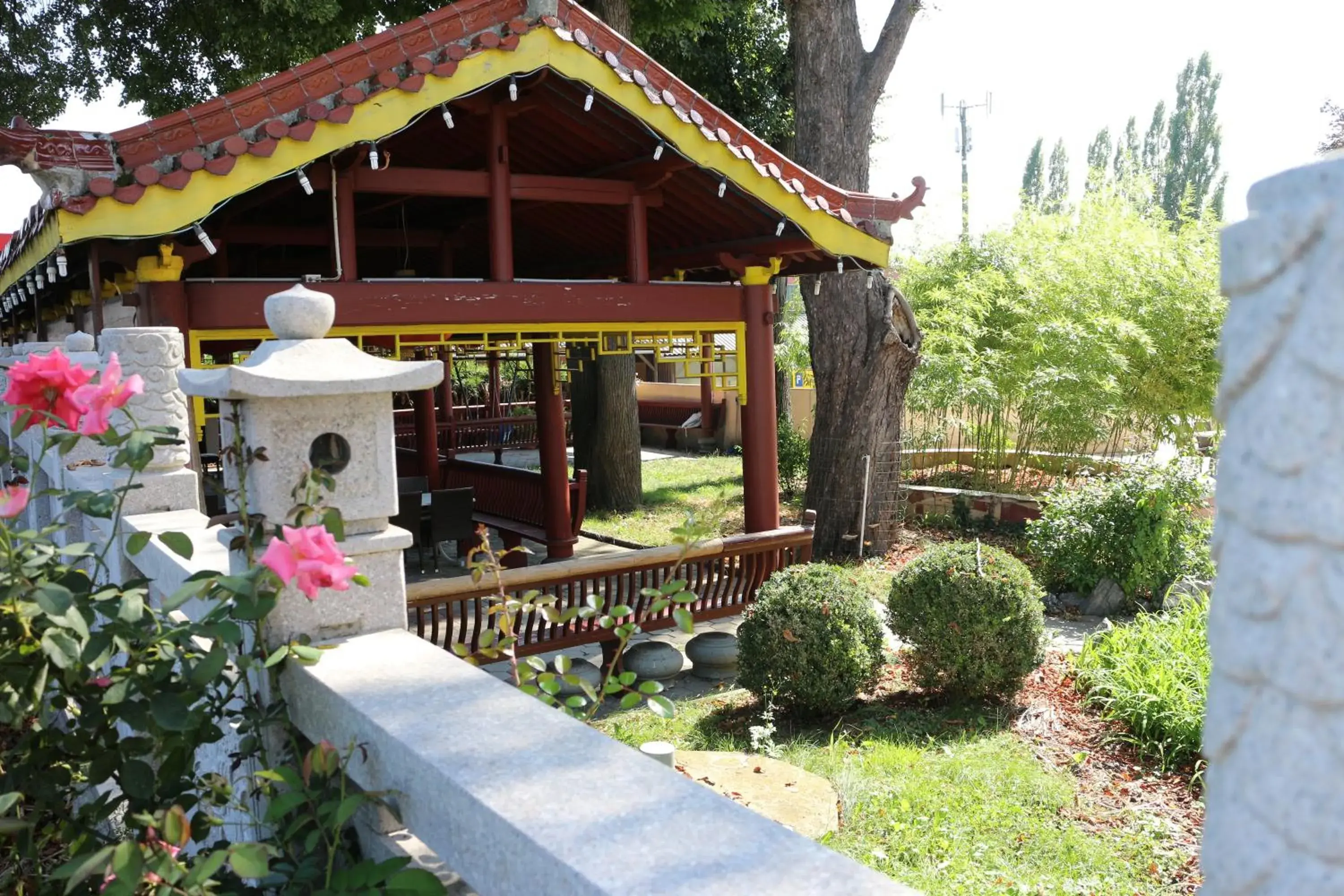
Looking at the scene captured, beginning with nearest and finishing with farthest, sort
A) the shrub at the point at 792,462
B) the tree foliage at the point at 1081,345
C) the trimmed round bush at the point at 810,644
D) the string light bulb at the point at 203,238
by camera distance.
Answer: the string light bulb at the point at 203,238, the trimmed round bush at the point at 810,644, the tree foliage at the point at 1081,345, the shrub at the point at 792,462

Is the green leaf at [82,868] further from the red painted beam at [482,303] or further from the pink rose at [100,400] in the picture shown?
the red painted beam at [482,303]

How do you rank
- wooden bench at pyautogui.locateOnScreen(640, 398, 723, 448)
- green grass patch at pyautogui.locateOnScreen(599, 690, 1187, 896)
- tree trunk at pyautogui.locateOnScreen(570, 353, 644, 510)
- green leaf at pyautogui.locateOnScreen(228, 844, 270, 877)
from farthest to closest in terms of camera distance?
wooden bench at pyautogui.locateOnScreen(640, 398, 723, 448) < tree trunk at pyautogui.locateOnScreen(570, 353, 644, 510) < green grass patch at pyautogui.locateOnScreen(599, 690, 1187, 896) < green leaf at pyautogui.locateOnScreen(228, 844, 270, 877)

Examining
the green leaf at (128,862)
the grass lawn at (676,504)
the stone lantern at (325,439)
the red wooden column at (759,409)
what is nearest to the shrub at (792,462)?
the grass lawn at (676,504)

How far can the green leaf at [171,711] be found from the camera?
1968 mm

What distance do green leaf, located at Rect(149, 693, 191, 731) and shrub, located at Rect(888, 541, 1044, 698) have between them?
4833 millimetres

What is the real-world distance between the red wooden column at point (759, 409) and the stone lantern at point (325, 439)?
5512 mm

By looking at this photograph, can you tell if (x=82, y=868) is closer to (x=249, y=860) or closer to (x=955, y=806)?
(x=249, y=860)

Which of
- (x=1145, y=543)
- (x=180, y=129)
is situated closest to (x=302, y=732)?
(x=180, y=129)

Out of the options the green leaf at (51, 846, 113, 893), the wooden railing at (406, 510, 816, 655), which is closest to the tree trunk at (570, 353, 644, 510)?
the wooden railing at (406, 510, 816, 655)

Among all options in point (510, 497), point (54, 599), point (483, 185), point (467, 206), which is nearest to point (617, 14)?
point (467, 206)

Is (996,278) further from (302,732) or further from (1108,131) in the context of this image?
(1108,131)

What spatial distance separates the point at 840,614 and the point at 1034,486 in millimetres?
7777

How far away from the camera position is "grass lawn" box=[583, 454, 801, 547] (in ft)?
40.2

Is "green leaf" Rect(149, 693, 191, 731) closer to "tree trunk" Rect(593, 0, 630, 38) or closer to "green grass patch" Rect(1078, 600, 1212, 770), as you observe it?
"green grass patch" Rect(1078, 600, 1212, 770)
